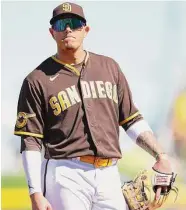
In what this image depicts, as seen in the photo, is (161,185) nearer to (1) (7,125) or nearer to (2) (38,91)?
(2) (38,91)

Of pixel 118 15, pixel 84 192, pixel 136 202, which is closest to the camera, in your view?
pixel 84 192

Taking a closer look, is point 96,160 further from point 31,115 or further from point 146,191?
point 146,191

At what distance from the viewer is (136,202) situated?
13.3ft

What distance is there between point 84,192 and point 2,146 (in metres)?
2.32

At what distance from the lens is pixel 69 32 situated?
3859 millimetres

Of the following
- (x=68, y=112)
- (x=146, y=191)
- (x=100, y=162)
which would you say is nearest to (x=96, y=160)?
(x=100, y=162)

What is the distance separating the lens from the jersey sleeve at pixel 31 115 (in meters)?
3.80

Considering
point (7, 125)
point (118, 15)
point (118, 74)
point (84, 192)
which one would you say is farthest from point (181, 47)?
point (84, 192)

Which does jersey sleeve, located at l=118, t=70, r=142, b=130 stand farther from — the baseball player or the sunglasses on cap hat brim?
the sunglasses on cap hat brim

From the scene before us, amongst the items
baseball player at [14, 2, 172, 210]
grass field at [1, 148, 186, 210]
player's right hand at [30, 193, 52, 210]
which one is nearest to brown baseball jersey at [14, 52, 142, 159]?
baseball player at [14, 2, 172, 210]

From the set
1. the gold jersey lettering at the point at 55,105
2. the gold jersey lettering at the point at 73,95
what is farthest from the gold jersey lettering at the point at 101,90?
the gold jersey lettering at the point at 55,105

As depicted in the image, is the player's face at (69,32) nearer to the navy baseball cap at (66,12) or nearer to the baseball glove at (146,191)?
the navy baseball cap at (66,12)

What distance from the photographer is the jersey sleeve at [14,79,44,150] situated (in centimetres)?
380

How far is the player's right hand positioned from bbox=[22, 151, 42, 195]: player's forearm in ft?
0.17
